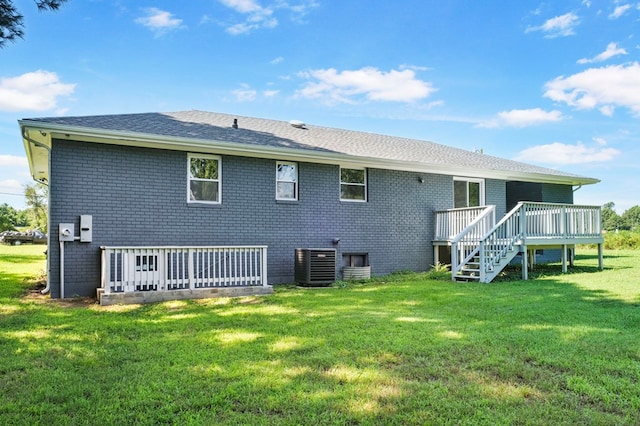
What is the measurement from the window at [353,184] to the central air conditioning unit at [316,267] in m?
2.34

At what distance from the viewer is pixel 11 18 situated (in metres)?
4.69

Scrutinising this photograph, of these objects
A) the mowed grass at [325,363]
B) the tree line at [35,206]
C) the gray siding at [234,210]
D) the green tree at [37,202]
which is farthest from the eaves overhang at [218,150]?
the green tree at [37,202]

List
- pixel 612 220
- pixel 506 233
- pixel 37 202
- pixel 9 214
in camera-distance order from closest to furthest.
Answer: pixel 506 233 < pixel 37 202 < pixel 9 214 < pixel 612 220

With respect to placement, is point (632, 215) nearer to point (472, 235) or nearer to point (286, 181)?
point (472, 235)

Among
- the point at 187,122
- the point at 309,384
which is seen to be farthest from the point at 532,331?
the point at 187,122

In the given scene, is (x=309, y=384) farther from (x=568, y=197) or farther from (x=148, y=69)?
(x=568, y=197)

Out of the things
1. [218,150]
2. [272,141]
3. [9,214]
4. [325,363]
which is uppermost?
[272,141]

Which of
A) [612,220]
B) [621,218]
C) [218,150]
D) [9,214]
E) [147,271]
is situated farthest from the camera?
[621,218]

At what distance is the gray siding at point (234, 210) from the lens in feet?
29.2

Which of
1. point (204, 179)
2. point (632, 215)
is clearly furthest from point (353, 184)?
point (632, 215)

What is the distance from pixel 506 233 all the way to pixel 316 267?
5040 millimetres

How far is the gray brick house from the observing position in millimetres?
→ 8734

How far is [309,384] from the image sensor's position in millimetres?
3516

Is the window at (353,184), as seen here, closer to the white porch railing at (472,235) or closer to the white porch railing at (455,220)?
the white porch railing at (455,220)
